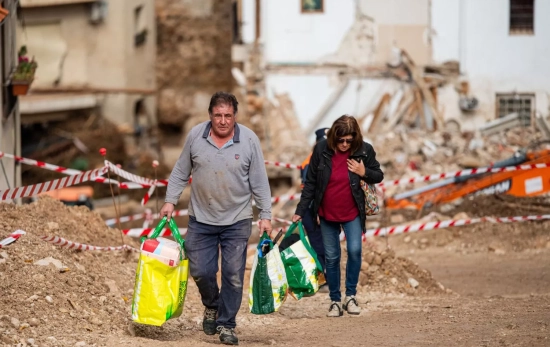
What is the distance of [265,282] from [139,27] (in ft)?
83.7

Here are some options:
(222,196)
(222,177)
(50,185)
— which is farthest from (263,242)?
(50,185)

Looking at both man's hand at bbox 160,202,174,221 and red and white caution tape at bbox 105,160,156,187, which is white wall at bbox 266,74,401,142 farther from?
man's hand at bbox 160,202,174,221

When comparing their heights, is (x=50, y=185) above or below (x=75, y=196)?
above

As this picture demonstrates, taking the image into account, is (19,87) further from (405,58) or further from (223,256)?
(405,58)

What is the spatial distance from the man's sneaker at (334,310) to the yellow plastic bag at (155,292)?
6.25 feet

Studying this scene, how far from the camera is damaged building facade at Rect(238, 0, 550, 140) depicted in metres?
23.8

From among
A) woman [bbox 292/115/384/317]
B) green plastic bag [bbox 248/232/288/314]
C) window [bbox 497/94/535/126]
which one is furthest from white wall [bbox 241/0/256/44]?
green plastic bag [bbox 248/232/288/314]

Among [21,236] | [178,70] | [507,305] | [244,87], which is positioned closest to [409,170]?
[244,87]

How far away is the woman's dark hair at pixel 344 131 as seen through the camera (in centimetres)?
828

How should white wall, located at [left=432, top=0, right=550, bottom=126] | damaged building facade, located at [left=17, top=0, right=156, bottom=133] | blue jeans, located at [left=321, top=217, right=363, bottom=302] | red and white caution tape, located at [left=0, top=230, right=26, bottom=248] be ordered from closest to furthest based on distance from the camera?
red and white caution tape, located at [left=0, top=230, right=26, bottom=248]
blue jeans, located at [left=321, top=217, right=363, bottom=302]
white wall, located at [left=432, top=0, right=550, bottom=126]
damaged building facade, located at [left=17, top=0, right=156, bottom=133]

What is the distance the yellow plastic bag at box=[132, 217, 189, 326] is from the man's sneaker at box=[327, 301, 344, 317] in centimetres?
190

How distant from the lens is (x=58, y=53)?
1115 inches

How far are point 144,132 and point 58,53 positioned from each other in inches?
179

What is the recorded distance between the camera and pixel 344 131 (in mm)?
8273
